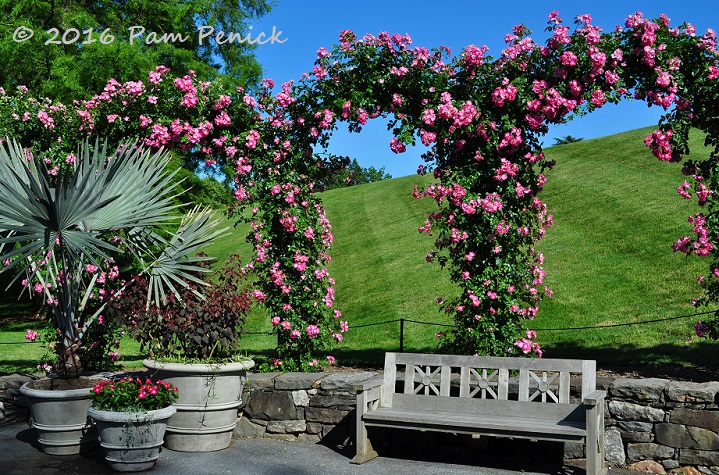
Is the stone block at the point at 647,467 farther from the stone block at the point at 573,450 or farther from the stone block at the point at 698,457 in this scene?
the stone block at the point at 573,450

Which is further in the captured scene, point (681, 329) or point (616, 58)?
point (681, 329)

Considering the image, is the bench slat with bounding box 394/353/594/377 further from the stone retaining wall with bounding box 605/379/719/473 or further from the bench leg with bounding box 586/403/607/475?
the bench leg with bounding box 586/403/607/475

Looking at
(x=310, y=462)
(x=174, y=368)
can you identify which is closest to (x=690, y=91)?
(x=310, y=462)

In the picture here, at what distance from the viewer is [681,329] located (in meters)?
11.7

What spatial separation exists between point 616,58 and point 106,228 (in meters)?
5.41

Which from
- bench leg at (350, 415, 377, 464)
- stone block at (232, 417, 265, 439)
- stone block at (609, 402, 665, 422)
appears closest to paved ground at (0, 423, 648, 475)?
bench leg at (350, 415, 377, 464)

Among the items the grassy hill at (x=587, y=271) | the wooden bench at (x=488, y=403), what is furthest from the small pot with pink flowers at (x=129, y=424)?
the grassy hill at (x=587, y=271)

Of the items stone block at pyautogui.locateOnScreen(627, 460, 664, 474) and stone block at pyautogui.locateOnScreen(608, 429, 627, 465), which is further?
stone block at pyautogui.locateOnScreen(608, 429, 627, 465)

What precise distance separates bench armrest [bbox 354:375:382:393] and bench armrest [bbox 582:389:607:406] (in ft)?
5.91

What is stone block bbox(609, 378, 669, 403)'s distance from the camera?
578cm

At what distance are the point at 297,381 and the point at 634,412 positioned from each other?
2995mm

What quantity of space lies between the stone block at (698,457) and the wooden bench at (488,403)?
24.2 inches

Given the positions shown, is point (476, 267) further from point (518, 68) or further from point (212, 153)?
point (212, 153)

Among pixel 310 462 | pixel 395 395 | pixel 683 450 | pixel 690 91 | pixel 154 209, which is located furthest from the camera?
pixel 690 91
